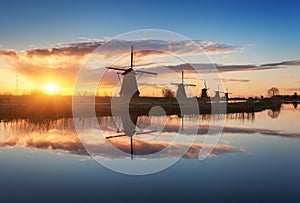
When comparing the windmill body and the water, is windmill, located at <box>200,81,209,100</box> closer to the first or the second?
the windmill body

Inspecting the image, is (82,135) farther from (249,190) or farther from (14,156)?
(249,190)

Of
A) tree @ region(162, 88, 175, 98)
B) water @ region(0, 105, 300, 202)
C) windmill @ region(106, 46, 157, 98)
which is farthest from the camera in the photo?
tree @ region(162, 88, 175, 98)

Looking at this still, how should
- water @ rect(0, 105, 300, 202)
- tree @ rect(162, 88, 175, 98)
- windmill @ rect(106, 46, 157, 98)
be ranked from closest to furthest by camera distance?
water @ rect(0, 105, 300, 202), windmill @ rect(106, 46, 157, 98), tree @ rect(162, 88, 175, 98)

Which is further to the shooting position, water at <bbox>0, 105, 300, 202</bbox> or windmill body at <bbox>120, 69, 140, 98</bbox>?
windmill body at <bbox>120, 69, 140, 98</bbox>

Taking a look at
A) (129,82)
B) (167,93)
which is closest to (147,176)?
(129,82)

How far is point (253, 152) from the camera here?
1147 cm

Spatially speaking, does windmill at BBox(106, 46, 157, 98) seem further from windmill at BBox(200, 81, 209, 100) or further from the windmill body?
windmill at BBox(200, 81, 209, 100)

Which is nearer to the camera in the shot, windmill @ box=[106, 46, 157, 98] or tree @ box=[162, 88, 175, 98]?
windmill @ box=[106, 46, 157, 98]

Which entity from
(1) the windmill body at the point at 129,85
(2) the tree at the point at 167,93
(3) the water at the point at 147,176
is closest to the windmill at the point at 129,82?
(1) the windmill body at the point at 129,85

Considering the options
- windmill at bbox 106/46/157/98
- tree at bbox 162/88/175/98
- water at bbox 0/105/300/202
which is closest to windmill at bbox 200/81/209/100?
tree at bbox 162/88/175/98

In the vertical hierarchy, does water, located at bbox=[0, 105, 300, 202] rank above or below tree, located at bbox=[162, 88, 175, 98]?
below

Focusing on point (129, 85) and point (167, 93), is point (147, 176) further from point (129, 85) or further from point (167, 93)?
point (167, 93)

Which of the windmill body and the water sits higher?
the windmill body

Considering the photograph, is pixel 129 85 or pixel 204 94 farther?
pixel 204 94
